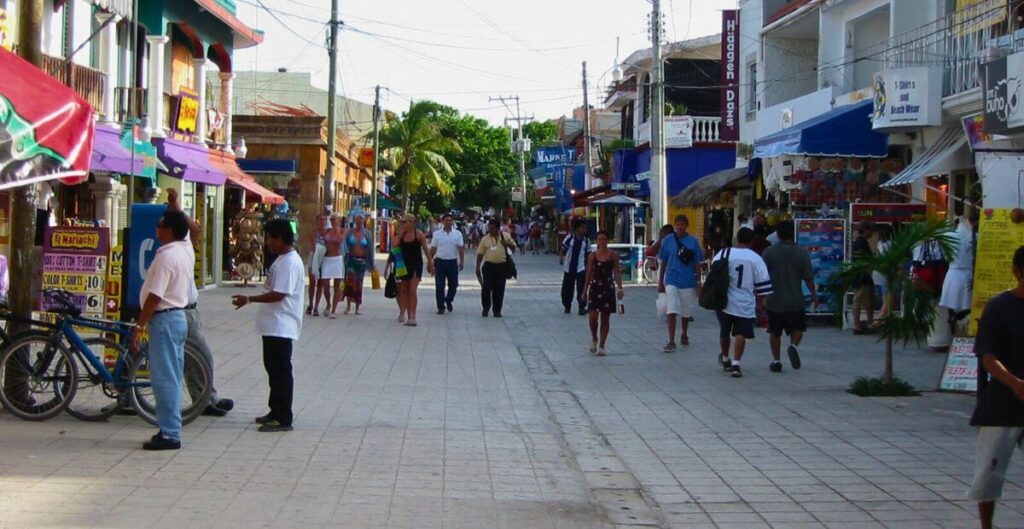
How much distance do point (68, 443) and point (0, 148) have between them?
234 centimetres

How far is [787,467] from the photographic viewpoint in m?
8.41

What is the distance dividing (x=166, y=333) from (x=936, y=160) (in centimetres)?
1358

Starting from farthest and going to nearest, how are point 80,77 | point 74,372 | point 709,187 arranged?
point 709,187 < point 80,77 < point 74,372

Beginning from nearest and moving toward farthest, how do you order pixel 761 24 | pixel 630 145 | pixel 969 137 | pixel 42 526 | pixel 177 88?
1. pixel 42 526
2. pixel 969 137
3. pixel 177 88
4. pixel 761 24
5. pixel 630 145

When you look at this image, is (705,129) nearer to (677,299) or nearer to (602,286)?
(677,299)

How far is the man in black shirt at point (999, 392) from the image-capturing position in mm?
5879

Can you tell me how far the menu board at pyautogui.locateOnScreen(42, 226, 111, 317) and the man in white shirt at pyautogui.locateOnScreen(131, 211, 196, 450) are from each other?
1.70 meters

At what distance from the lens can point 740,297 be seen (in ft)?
43.7

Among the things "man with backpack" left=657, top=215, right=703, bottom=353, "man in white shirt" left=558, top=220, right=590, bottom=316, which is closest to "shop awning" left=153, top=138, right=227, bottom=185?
"man in white shirt" left=558, top=220, right=590, bottom=316

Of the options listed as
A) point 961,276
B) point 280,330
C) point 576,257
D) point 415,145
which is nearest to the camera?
point 280,330

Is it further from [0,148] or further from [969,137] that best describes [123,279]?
[969,137]

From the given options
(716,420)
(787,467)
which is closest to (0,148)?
(787,467)

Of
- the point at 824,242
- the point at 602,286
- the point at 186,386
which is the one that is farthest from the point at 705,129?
the point at 186,386

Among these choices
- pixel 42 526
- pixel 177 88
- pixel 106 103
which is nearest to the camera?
pixel 42 526
